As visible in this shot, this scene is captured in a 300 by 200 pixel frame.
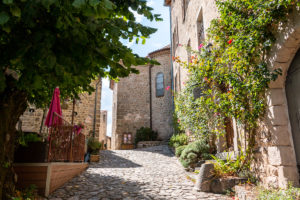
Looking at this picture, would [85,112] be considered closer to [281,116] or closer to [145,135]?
[145,135]

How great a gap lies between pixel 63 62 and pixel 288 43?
314 cm

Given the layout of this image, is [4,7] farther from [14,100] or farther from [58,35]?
[14,100]

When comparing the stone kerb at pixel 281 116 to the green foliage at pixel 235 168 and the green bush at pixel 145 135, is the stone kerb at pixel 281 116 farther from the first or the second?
the green bush at pixel 145 135

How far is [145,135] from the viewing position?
1619 centimetres

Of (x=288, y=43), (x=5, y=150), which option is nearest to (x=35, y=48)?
(x=5, y=150)

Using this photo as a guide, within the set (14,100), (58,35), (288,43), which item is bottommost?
(14,100)

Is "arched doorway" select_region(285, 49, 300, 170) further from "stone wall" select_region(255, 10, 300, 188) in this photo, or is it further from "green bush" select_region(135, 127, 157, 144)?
"green bush" select_region(135, 127, 157, 144)

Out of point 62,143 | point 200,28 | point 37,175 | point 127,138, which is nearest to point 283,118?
point 37,175

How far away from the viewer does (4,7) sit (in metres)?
1.67

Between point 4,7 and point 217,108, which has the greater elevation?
point 4,7

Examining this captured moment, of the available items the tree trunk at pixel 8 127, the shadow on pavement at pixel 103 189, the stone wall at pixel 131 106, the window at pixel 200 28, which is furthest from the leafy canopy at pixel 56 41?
the stone wall at pixel 131 106

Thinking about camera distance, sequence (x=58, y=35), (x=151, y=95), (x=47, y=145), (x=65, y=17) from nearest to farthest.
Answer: (x=65, y=17) → (x=58, y=35) → (x=47, y=145) → (x=151, y=95)

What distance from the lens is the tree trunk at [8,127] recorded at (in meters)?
2.93

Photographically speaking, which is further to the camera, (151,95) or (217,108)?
(151,95)
